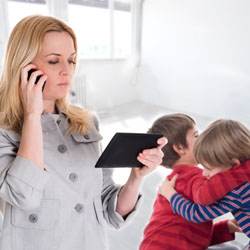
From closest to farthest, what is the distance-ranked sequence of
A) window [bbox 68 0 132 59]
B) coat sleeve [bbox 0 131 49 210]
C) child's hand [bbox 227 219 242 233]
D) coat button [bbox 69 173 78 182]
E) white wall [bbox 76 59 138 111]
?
coat sleeve [bbox 0 131 49 210] → coat button [bbox 69 173 78 182] → window [bbox 68 0 132 59] → child's hand [bbox 227 219 242 233] → white wall [bbox 76 59 138 111]

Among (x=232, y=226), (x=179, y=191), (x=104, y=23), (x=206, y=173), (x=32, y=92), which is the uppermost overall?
(x=104, y=23)

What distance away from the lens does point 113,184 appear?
2.71 ft

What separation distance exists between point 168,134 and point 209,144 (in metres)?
0.16

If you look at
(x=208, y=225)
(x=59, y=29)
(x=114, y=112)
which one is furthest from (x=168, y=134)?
(x=114, y=112)

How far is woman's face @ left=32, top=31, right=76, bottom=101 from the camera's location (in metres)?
0.60

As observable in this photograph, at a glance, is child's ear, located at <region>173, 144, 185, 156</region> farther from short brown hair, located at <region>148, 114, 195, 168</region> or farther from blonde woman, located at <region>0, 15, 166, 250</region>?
blonde woman, located at <region>0, 15, 166, 250</region>

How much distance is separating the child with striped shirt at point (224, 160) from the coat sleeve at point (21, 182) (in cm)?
51

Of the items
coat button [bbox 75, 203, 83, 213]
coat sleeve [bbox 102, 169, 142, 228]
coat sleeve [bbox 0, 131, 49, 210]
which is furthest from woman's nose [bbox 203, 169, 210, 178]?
coat sleeve [bbox 0, 131, 49, 210]

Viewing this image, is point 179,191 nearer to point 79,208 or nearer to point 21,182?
point 79,208

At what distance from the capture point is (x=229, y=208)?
2.56 ft

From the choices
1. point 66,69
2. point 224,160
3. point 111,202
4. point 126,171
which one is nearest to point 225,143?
point 224,160

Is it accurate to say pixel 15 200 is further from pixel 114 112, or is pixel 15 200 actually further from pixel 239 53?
pixel 114 112

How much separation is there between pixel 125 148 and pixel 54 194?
221 millimetres

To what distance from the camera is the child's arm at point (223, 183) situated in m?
0.77
